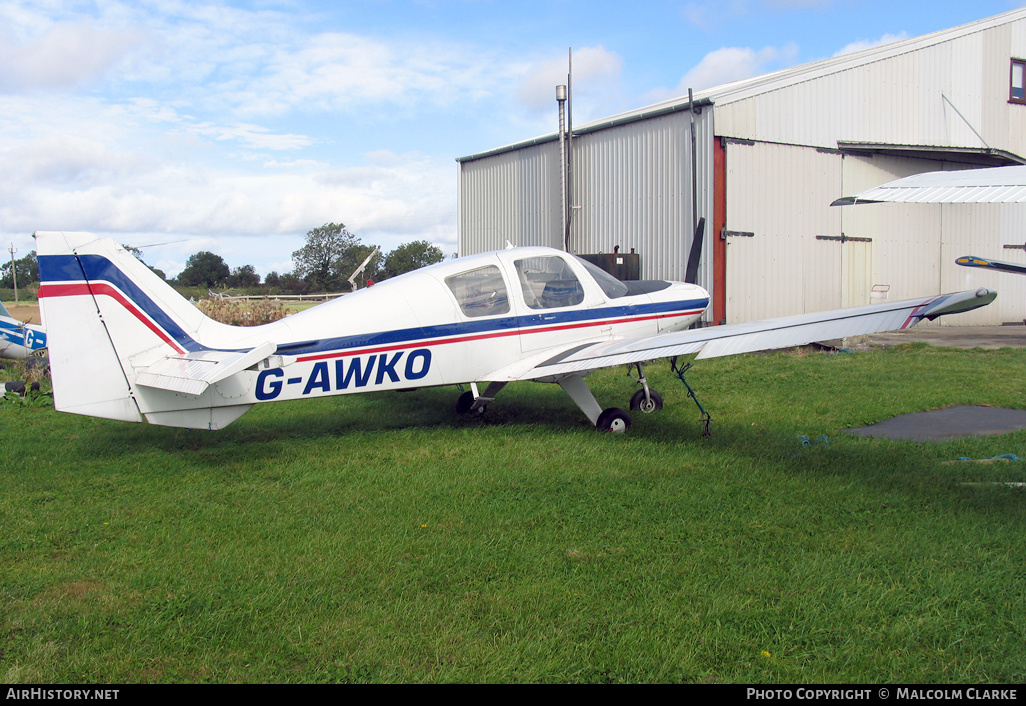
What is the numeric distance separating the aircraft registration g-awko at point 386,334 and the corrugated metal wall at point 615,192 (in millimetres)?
8060

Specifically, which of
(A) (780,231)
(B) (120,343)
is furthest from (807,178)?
(B) (120,343)

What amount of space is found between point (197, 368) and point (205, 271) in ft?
197

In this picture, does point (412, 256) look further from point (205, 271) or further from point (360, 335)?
point (360, 335)

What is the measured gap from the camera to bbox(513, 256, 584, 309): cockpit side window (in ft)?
26.4

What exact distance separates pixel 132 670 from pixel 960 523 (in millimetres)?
4777

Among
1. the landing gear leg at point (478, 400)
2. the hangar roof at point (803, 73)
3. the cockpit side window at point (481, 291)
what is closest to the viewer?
the cockpit side window at point (481, 291)

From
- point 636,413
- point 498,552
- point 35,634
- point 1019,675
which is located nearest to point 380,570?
point 498,552

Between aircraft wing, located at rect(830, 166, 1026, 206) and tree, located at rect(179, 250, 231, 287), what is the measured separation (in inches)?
2231

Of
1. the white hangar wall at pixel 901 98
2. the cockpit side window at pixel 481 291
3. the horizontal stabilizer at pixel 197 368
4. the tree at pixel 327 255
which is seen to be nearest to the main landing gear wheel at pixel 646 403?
the cockpit side window at pixel 481 291

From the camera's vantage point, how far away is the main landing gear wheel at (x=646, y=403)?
868 centimetres

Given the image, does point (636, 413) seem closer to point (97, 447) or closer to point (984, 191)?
point (984, 191)

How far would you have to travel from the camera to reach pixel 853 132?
708 inches

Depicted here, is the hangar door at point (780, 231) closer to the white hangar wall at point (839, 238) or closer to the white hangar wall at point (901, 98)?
the white hangar wall at point (839, 238)

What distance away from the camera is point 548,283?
8188 mm
